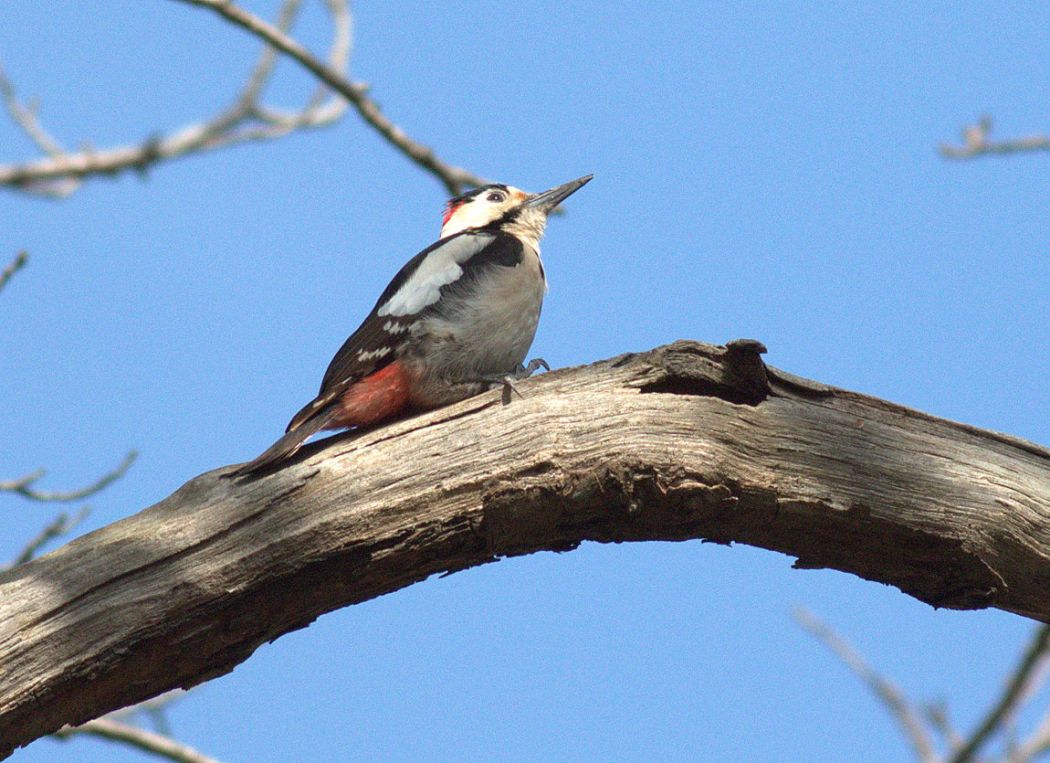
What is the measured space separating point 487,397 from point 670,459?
1.95ft

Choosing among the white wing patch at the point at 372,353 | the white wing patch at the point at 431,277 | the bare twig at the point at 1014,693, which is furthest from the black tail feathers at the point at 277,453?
the bare twig at the point at 1014,693

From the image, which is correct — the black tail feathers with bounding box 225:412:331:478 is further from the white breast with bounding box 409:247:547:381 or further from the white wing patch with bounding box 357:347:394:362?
the white breast with bounding box 409:247:547:381

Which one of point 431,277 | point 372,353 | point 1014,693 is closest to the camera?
point 372,353

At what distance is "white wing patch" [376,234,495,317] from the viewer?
4484 millimetres

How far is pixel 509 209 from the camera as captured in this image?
6121 mm

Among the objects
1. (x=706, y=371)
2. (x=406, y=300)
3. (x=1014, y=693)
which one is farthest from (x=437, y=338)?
(x=1014, y=693)

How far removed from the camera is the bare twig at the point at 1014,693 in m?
4.95

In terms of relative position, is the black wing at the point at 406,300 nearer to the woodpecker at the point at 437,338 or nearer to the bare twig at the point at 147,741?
the woodpecker at the point at 437,338

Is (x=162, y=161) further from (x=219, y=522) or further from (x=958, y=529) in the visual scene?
(x=958, y=529)

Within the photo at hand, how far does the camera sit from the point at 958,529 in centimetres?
330

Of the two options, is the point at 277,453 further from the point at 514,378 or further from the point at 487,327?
the point at 487,327

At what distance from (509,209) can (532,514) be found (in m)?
3.19

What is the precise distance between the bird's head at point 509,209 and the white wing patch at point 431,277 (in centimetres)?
87

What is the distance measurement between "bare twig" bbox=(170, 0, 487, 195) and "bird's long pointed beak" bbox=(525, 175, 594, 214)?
4.96 feet
